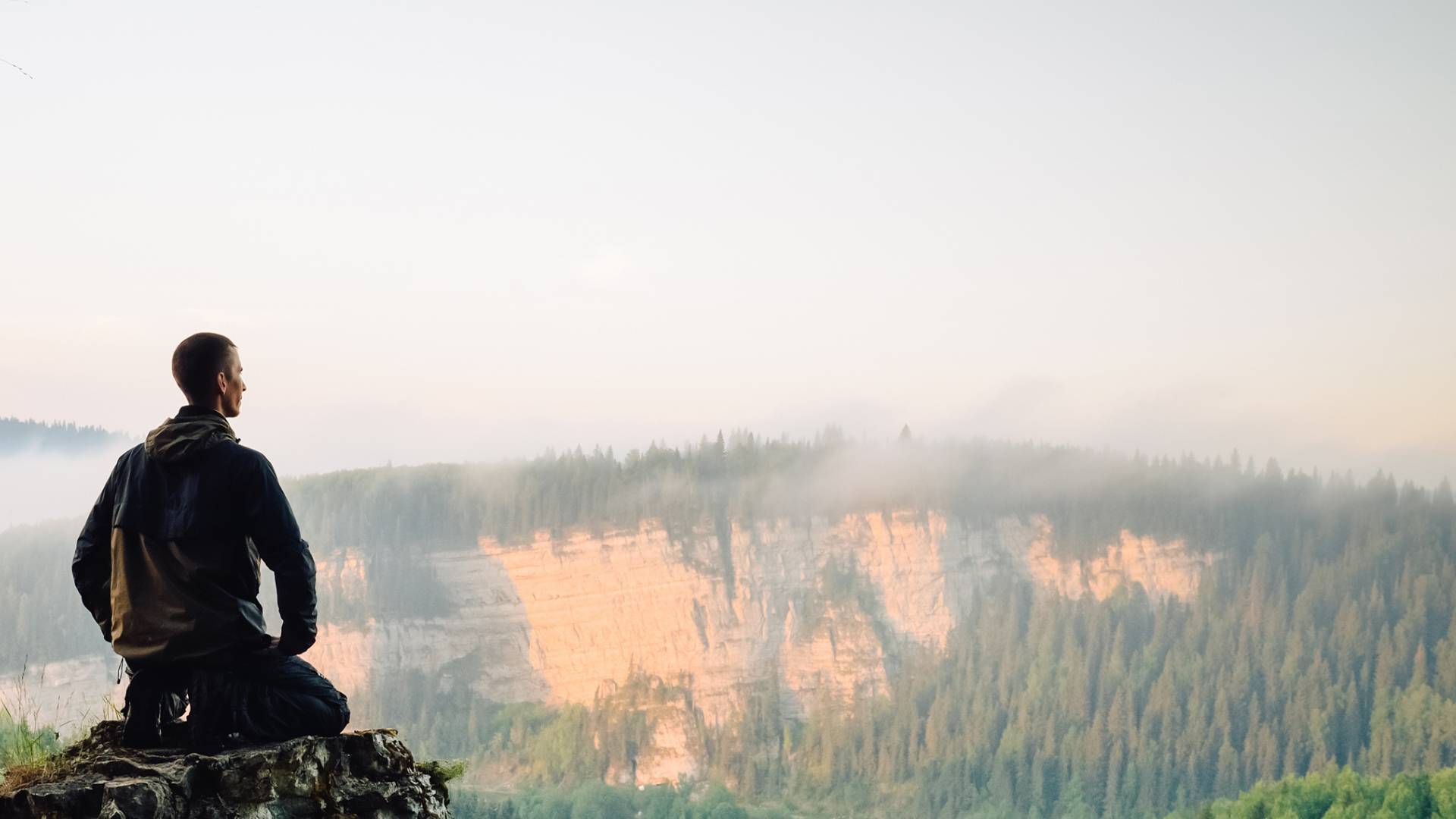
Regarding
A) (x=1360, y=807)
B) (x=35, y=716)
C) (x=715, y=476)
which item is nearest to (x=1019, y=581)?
(x=715, y=476)

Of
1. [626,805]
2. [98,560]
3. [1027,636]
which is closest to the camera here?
[98,560]

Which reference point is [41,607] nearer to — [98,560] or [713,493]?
[713,493]

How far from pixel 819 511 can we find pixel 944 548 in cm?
1173

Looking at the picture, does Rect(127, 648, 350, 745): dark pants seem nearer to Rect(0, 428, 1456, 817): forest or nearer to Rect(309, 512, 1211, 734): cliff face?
Rect(0, 428, 1456, 817): forest

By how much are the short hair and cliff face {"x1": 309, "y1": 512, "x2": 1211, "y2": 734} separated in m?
119

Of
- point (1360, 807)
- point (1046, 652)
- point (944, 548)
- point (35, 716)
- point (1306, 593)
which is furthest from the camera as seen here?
point (944, 548)

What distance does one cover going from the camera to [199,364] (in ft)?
23.6

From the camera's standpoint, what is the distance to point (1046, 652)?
4749 inches

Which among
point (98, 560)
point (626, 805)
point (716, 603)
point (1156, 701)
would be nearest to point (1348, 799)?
point (1156, 701)

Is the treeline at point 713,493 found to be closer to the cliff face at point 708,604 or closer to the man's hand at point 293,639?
the cliff face at point 708,604

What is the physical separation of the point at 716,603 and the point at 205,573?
124 metres

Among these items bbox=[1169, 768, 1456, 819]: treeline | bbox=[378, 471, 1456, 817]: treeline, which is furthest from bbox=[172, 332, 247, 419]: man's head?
bbox=[378, 471, 1456, 817]: treeline

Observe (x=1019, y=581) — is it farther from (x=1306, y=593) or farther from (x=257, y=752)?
(x=257, y=752)

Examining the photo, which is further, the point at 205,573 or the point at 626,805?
the point at 626,805
